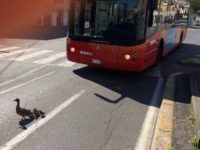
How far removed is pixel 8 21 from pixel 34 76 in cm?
2245

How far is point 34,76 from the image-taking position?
10.5 metres

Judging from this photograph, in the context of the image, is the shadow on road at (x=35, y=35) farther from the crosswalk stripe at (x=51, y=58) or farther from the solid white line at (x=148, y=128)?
the solid white line at (x=148, y=128)

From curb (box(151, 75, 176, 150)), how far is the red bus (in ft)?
5.82

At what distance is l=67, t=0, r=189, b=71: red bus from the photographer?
33.8 feet

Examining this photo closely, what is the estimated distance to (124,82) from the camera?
10.5 metres

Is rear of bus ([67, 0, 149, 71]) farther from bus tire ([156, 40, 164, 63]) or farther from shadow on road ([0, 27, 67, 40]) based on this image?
shadow on road ([0, 27, 67, 40])

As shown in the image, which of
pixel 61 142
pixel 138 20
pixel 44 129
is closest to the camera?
pixel 61 142

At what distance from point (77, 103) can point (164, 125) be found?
7.33 feet

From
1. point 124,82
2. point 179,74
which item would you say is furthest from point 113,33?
point 179,74

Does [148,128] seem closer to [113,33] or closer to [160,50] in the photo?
[113,33]

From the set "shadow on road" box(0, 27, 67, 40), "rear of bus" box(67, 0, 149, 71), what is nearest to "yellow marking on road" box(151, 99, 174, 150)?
"rear of bus" box(67, 0, 149, 71)

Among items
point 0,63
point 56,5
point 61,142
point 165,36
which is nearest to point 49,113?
point 61,142

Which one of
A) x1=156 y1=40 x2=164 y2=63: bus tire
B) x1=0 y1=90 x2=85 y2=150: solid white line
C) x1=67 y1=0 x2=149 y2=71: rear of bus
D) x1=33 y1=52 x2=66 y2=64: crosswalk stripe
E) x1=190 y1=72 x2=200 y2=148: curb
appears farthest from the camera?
x1=156 y1=40 x2=164 y2=63: bus tire

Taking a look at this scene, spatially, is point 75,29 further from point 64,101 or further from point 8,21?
point 8,21
